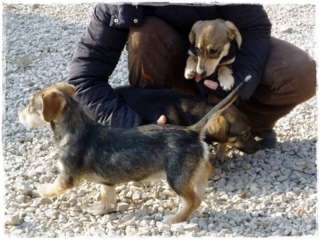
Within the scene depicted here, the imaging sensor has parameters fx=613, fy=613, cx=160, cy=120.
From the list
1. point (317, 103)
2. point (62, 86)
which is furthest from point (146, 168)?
point (317, 103)

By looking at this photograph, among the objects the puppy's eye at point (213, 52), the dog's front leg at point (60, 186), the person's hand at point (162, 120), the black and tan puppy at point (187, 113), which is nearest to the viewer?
the dog's front leg at point (60, 186)

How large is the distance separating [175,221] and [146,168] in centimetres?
35

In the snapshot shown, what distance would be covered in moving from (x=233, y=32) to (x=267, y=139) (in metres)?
0.83

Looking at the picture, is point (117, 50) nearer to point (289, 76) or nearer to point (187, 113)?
point (187, 113)

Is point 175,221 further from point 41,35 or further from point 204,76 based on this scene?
point 41,35

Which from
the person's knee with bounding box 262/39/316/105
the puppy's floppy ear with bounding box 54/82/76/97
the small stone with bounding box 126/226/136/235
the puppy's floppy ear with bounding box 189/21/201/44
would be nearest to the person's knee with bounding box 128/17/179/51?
the puppy's floppy ear with bounding box 189/21/201/44

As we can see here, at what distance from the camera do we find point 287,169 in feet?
14.0

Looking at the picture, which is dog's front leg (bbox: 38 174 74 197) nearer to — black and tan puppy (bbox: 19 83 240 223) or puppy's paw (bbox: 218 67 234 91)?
black and tan puppy (bbox: 19 83 240 223)

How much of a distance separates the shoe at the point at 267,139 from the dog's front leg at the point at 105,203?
1319 millimetres

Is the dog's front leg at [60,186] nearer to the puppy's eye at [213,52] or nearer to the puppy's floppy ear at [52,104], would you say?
the puppy's floppy ear at [52,104]

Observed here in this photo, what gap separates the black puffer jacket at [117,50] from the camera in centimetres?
418

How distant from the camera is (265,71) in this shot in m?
4.34

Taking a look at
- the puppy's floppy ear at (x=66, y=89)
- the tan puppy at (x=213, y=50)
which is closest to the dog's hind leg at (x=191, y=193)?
the puppy's floppy ear at (x=66, y=89)

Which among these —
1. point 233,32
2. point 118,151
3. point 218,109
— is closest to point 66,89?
point 118,151
